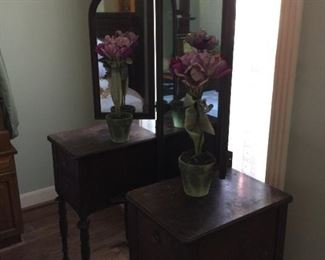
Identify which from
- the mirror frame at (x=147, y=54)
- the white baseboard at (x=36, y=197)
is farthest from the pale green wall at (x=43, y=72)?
the mirror frame at (x=147, y=54)

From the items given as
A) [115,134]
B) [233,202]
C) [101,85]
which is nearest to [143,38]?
[101,85]

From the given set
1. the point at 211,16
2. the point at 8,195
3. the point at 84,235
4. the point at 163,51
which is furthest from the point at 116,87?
the point at 8,195

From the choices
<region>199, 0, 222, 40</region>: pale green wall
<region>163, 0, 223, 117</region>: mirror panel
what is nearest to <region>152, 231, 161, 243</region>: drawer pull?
<region>163, 0, 223, 117</region>: mirror panel

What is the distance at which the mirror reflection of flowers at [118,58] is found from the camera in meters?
1.59

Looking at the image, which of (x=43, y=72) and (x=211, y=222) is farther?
(x=43, y=72)

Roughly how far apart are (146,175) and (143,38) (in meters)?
0.62

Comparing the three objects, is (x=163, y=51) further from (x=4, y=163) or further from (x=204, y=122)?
(x=4, y=163)

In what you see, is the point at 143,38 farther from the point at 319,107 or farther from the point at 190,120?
the point at 319,107

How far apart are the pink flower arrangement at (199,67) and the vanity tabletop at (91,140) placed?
60 centimetres

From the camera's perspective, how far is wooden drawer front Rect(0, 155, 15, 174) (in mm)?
2127

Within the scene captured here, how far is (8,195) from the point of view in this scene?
7.18 ft

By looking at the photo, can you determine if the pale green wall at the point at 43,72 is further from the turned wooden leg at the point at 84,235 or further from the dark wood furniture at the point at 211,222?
the dark wood furniture at the point at 211,222

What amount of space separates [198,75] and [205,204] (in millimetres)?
402

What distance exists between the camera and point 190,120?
123cm
